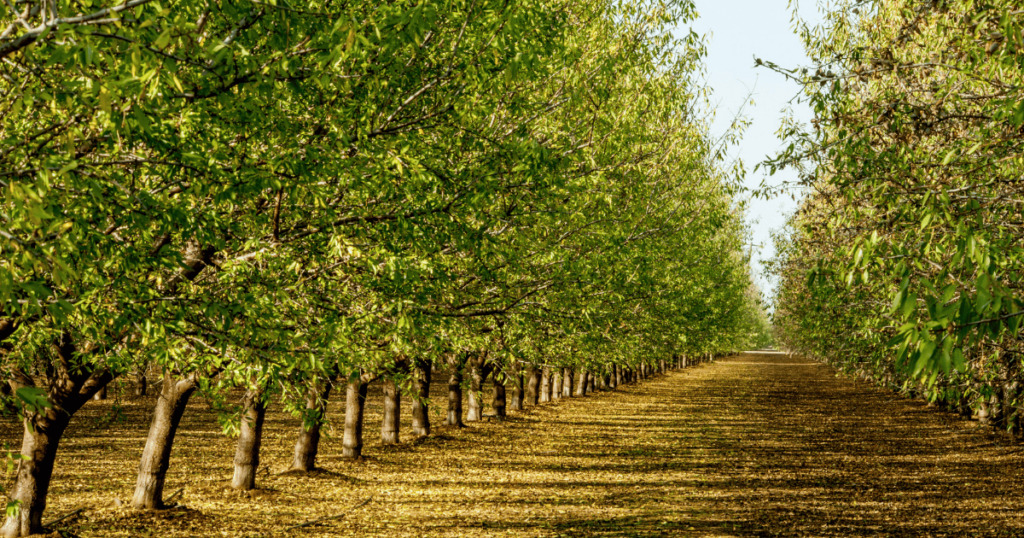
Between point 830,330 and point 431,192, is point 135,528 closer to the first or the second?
point 431,192

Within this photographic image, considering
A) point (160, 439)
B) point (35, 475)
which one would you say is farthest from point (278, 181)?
point (160, 439)

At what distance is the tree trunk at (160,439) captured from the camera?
48.1 ft

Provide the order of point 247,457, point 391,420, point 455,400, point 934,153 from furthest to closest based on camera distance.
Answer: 1. point 455,400
2. point 391,420
3. point 247,457
4. point 934,153

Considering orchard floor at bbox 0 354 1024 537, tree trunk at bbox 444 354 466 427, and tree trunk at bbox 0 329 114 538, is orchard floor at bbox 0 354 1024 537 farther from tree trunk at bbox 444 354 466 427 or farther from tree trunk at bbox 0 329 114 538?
tree trunk at bbox 444 354 466 427

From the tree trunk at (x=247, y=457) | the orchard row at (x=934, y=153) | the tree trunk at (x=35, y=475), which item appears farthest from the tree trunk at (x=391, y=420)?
the orchard row at (x=934, y=153)

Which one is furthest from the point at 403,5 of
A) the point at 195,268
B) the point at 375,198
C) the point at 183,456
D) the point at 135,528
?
the point at 183,456

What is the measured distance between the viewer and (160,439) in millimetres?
14883

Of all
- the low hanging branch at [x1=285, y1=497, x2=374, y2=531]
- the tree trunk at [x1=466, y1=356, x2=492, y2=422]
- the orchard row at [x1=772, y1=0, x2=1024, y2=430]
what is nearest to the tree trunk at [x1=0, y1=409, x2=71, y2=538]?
the low hanging branch at [x1=285, y1=497, x2=374, y2=531]

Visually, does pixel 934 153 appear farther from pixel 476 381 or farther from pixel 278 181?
pixel 476 381

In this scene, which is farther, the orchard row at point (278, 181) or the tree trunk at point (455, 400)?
the tree trunk at point (455, 400)

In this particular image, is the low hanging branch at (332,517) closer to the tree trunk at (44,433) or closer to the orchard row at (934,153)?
the tree trunk at (44,433)

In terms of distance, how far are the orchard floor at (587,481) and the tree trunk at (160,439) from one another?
33 centimetres

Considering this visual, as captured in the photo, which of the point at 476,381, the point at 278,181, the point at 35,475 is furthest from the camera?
the point at 476,381

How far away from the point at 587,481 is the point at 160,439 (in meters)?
10.4
